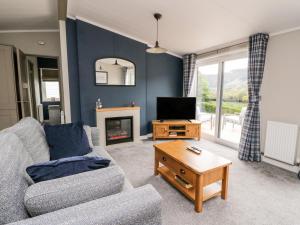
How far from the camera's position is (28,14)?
10.3 feet

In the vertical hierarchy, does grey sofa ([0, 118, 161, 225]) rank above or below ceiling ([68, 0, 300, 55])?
below

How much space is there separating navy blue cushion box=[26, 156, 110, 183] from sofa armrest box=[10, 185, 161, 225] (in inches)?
11.1

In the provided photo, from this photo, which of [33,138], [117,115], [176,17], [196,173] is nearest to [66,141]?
[33,138]

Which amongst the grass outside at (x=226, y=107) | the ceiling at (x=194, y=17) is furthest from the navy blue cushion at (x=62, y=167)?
the grass outside at (x=226, y=107)

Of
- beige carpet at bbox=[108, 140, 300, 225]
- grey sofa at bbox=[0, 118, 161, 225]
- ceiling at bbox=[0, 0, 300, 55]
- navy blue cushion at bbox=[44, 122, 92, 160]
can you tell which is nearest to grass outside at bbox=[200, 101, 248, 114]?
beige carpet at bbox=[108, 140, 300, 225]

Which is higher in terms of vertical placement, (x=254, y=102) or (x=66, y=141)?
(x=254, y=102)

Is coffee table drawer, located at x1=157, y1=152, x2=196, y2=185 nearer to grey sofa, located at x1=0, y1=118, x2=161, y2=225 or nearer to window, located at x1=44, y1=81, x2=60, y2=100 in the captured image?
grey sofa, located at x1=0, y1=118, x2=161, y2=225

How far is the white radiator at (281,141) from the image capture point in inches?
104

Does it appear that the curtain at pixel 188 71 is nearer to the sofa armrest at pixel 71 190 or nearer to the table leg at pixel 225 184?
the table leg at pixel 225 184

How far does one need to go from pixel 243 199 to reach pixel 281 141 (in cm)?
141

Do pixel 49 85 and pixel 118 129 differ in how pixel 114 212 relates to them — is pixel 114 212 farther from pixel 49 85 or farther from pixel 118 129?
pixel 49 85

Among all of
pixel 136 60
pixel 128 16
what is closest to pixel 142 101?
pixel 136 60

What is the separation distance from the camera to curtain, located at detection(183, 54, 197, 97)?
15.0 feet

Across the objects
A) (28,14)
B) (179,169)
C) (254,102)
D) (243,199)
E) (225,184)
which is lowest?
(243,199)
